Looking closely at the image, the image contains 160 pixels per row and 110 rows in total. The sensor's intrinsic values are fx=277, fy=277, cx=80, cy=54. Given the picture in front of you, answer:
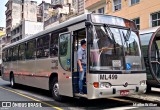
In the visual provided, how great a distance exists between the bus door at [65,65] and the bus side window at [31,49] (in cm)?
310

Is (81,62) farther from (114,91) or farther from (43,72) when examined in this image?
(43,72)

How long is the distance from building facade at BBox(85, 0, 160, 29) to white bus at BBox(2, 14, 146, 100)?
50.1ft

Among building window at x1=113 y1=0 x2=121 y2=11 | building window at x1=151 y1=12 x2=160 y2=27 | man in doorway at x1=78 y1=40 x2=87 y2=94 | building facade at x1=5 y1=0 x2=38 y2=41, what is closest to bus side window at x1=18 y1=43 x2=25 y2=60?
man in doorway at x1=78 y1=40 x2=87 y2=94

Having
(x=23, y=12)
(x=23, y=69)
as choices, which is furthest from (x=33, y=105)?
(x=23, y=12)

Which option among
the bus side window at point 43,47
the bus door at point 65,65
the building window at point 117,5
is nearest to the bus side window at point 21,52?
the bus side window at point 43,47

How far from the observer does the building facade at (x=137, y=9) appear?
24422mm

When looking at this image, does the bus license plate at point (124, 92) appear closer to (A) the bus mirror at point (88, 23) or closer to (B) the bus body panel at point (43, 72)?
(A) the bus mirror at point (88, 23)

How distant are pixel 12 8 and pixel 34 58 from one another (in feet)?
292

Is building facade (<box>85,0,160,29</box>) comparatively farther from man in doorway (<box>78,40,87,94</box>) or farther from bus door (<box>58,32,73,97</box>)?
man in doorway (<box>78,40,87,94</box>)

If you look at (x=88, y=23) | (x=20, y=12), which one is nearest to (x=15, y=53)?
(x=88, y=23)

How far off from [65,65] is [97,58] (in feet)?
5.92

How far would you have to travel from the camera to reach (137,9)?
26.6 m

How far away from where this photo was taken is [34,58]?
42.0 feet

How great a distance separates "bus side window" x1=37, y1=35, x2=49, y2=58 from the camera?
1148 cm
